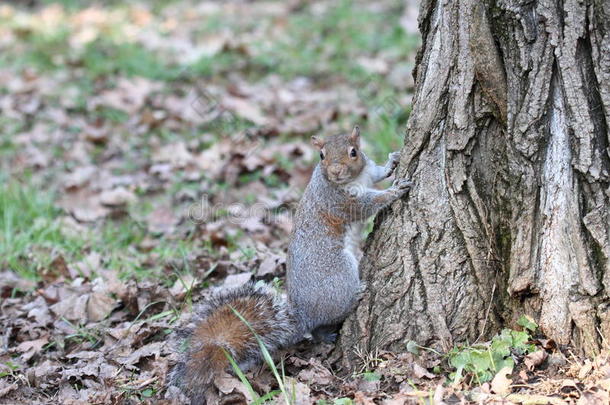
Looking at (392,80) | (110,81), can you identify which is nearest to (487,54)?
(392,80)

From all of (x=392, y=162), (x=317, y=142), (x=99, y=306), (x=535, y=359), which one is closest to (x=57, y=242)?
(x=99, y=306)

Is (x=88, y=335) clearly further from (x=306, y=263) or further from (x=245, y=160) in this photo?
(x=245, y=160)

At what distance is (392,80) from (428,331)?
3.70 m

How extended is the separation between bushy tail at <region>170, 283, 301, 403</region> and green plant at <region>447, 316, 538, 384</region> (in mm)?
710

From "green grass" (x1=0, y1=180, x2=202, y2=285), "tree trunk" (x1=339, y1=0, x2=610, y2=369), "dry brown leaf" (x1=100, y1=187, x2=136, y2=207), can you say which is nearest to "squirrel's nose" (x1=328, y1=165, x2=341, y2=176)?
"tree trunk" (x1=339, y1=0, x2=610, y2=369)

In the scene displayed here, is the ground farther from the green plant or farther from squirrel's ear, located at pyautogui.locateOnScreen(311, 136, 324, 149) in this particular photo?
squirrel's ear, located at pyautogui.locateOnScreen(311, 136, 324, 149)

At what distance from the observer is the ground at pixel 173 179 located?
2.72 meters

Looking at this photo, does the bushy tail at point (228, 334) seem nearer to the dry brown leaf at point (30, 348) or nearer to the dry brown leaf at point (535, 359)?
the dry brown leaf at point (30, 348)

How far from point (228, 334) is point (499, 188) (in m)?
1.14

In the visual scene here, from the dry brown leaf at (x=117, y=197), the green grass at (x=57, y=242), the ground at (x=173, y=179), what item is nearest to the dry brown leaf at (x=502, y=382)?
the ground at (x=173, y=179)

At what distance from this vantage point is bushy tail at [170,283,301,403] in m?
2.67

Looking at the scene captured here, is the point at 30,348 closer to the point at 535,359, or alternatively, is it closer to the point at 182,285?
the point at 182,285

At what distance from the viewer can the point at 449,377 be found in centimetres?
256

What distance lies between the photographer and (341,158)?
329 cm
